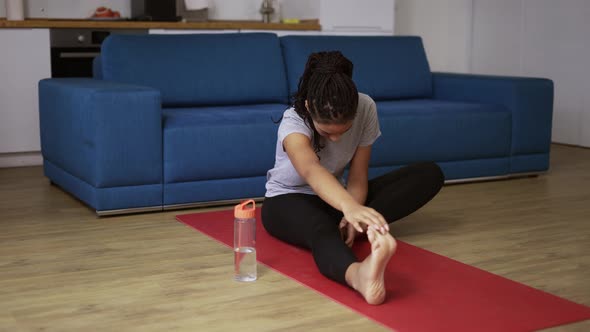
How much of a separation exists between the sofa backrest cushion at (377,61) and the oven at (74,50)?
1.34 m

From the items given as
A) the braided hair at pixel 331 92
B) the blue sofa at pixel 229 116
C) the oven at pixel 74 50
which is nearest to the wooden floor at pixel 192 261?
the blue sofa at pixel 229 116

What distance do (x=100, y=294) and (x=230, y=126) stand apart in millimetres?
1407

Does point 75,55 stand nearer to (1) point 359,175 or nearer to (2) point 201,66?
(2) point 201,66

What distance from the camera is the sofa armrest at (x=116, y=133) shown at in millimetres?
3416

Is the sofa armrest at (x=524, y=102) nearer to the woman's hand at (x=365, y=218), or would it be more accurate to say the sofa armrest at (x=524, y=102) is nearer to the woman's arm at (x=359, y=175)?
the woman's arm at (x=359, y=175)

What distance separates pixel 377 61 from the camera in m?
4.70

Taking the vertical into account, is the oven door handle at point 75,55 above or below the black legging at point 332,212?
above

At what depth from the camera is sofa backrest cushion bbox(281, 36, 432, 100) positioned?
4.50m

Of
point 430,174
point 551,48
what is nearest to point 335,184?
point 430,174

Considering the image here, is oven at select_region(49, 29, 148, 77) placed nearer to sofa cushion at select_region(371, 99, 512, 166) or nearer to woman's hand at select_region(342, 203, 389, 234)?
sofa cushion at select_region(371, 99, 512, 166)

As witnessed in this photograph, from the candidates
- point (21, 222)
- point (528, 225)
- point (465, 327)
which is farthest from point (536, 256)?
point (21, 222)

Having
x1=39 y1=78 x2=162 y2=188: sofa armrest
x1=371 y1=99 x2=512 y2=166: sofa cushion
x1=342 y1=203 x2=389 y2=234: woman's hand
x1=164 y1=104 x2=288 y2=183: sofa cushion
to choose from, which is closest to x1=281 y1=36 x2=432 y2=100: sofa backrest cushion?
x1=371 y1=99 x2=512 y2=166: sofa cushion

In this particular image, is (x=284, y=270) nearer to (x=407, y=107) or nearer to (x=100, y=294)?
(x=100, y=294)

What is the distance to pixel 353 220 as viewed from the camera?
227 centimetres
